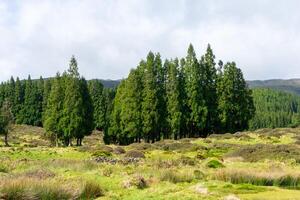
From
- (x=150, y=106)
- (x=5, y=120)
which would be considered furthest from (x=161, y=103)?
(x=5, y=120)

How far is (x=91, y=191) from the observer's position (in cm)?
1425

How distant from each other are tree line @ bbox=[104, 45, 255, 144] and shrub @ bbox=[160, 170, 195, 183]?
46000 mm

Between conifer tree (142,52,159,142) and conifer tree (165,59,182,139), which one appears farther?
conifer tree (165,59,182,139)

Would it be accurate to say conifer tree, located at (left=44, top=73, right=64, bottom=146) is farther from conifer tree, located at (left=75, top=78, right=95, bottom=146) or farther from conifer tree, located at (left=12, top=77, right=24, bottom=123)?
conifer tree, located at (left=12, top=77, right=24, bottom=123)

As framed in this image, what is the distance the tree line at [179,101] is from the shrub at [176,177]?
46.0 metres

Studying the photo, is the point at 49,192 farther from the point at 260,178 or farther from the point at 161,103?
the point at 161,103

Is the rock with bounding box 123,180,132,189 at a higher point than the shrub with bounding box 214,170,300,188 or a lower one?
higher

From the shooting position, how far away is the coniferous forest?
65938 mm

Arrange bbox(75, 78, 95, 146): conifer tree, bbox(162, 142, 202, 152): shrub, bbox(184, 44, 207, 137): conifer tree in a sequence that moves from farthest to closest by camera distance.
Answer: bbox(184, 44, 207, 137): conifer tree < bbox(75, 78, 95, 146): conifer tree < bbox(162, 142, 202, 152): shrub

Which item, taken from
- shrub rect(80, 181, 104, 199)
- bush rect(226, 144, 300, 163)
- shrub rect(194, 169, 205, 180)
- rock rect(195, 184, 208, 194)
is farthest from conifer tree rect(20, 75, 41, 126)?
rock rect(195, 184, 208, 194)

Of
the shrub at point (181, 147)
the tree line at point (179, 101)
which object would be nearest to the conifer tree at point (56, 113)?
the tree line at point (179, 101)

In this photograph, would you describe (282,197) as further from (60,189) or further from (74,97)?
(74,97)

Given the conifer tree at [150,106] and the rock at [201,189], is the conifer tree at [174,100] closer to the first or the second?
the conifer tree at [150,106]

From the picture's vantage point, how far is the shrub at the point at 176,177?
1811cm
